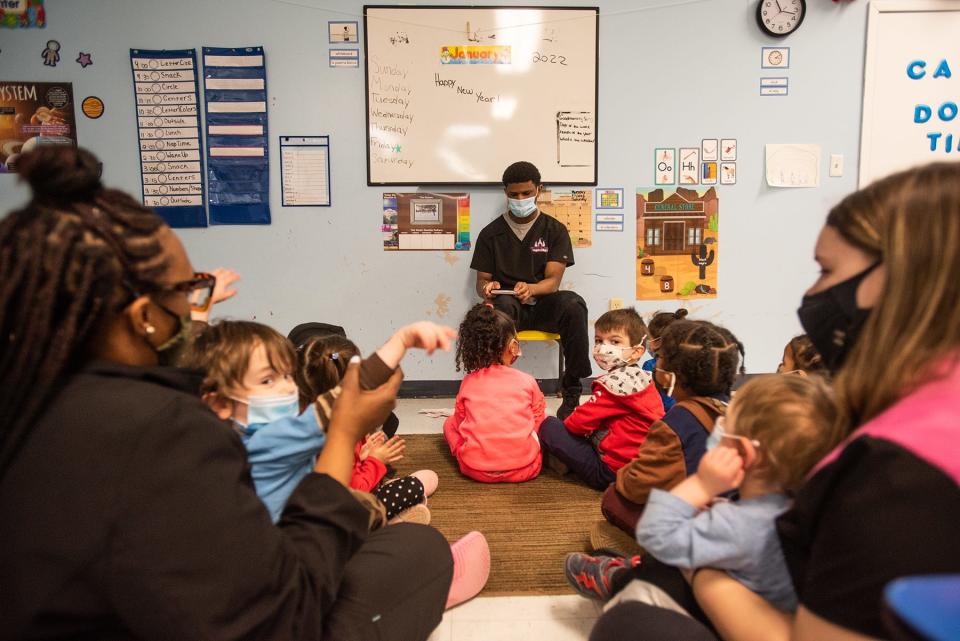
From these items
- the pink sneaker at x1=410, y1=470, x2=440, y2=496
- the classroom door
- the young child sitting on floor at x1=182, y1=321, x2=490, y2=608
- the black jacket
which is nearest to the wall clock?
the classroom door

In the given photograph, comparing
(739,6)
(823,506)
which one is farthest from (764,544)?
(739,6)

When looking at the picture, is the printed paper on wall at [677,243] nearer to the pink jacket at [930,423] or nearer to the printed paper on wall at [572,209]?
the printed paper on wall at [572,209]

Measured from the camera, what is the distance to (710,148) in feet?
12.2

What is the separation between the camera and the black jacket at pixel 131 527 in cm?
71

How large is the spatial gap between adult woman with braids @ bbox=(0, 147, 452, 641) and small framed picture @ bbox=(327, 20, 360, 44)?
3032 millimetres

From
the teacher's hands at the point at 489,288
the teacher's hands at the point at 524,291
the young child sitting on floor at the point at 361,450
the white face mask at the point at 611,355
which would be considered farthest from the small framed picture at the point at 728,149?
the young child sitting on floor at the point at 361,450

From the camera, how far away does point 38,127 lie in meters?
3.59

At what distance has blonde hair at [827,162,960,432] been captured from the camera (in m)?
0.73

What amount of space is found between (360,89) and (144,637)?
330cm

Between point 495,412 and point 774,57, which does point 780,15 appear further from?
point 495,412

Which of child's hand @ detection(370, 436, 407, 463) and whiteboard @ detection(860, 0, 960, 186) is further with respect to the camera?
whiteboard @ detection(860, 0, 960, 186)

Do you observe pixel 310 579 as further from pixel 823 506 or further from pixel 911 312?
pixel 911 312

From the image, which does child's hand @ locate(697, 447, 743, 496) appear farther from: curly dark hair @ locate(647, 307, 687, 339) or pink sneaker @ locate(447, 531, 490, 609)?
curly dark hair @ locate(647, 307, 687, 339)

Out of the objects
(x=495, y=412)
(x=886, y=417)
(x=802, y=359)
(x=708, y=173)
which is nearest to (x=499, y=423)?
(x=495, y=412)
